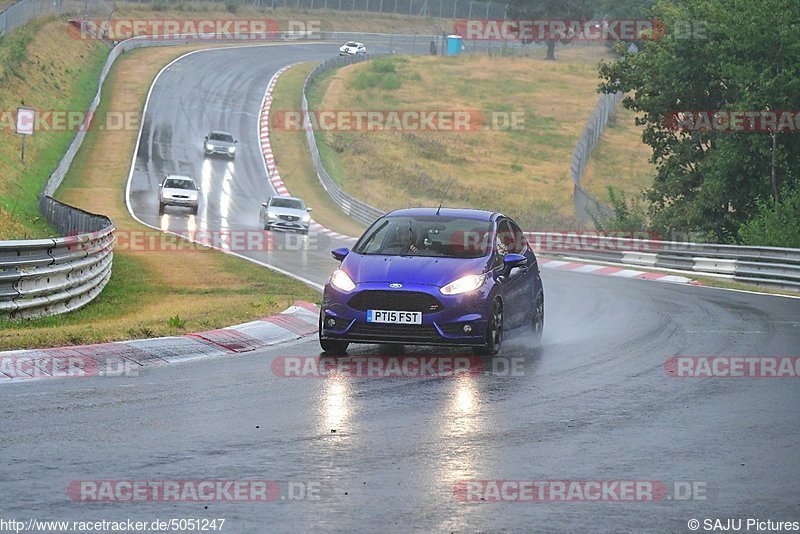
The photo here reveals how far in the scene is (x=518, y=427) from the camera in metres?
9.48

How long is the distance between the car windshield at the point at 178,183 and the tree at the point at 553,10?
70428mm

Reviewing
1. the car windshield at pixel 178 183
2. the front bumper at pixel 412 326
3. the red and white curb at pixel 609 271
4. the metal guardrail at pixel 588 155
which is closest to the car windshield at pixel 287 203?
the car windshield at pixel 178 183

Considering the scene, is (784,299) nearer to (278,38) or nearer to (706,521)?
(706,521)

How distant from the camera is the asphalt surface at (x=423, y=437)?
266 inches

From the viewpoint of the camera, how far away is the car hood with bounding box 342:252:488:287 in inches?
531

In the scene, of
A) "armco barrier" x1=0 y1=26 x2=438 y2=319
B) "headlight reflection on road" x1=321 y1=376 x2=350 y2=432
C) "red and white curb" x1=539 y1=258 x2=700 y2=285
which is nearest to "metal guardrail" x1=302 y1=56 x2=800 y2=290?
"red and white curb" x1=539 y1=258 x2=700 y2=285

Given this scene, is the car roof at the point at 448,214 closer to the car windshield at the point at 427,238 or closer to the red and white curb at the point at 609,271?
the car windshield at the point at 427,238

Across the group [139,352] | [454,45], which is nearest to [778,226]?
[139,352]

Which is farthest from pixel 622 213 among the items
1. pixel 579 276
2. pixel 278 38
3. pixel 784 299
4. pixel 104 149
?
pixel 278 38

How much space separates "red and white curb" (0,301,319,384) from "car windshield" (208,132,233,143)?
168 feet

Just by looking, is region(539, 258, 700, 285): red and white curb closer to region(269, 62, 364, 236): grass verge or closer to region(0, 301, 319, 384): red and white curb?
region(269, 62, 364, 236): grass verge

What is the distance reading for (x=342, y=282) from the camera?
44.9ft

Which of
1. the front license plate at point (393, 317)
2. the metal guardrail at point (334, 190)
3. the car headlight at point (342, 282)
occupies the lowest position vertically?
the metal guardrail at point (334, 190)

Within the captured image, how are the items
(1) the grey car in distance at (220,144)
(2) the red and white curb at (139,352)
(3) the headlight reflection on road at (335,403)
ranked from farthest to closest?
(1) the grey car in distance at (220,144) < (2) the red and white curb at (139,352) < (3) the headlight reflection on road at (335,403)
